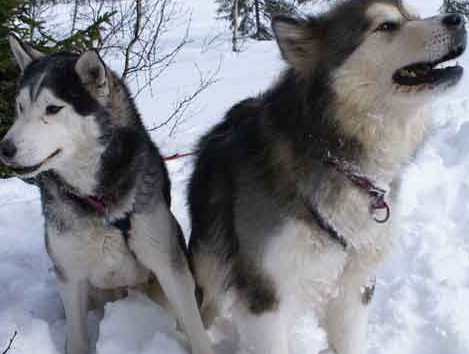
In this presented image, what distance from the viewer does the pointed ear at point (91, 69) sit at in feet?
8.89

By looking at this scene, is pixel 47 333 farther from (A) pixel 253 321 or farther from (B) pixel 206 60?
(B) pixel 206 60

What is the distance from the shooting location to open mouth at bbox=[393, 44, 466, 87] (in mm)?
2230

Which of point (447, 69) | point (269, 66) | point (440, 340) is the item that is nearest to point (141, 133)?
point (447, 69)

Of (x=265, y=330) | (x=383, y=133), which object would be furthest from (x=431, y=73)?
(x=265, y=330)

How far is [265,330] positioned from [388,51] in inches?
53.4

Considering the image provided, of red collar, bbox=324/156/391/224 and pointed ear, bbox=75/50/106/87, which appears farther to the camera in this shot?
pointed ear, bbox=75/50/106/87

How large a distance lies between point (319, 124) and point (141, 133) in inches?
40.9

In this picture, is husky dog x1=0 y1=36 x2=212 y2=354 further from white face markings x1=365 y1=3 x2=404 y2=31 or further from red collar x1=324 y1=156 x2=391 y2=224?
white face markings x1=365 y1=3 x2=404 y2=31

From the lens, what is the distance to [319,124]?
2406 mm

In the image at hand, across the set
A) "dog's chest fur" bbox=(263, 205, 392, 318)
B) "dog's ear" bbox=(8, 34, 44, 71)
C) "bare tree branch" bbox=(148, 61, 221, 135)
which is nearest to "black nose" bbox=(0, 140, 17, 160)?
"dog's ear" bbox=(8, 34, 44, 71)

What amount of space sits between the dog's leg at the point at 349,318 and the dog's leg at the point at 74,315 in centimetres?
132

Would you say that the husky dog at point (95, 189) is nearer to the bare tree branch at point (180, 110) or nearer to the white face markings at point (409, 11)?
the white face markings at point (409, 11)

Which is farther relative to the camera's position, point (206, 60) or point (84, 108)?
point (206, 60)

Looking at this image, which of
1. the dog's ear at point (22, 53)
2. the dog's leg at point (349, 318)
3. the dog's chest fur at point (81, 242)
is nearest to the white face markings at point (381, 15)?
the dog's leg at point (349, 318)
